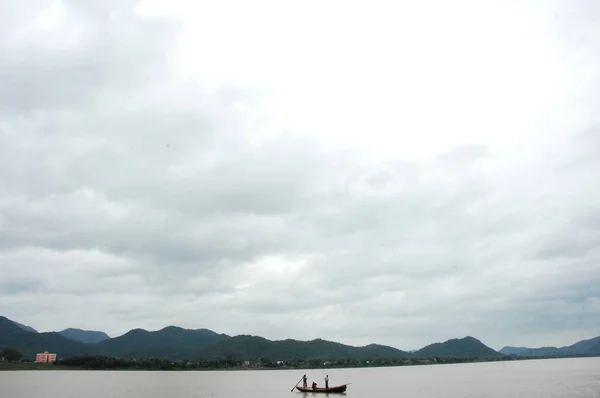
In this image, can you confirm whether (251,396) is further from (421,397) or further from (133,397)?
(421,397)

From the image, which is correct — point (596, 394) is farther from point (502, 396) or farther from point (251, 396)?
point (251, 396)

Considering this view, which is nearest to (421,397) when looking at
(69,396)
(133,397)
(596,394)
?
(596,394)

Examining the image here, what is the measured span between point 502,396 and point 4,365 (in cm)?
20325

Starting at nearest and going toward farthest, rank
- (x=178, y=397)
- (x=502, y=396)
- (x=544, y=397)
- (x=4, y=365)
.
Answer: (x=544, y=397), (x=502, y=396), (x=178, y=397), (x=4, y=365)

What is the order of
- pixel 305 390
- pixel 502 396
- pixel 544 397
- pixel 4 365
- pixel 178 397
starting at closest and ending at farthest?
1. pixel 544 397
2. pixel 502 396
3. pixel 178 397
4. pixel 305 390
5. pixel 4 365

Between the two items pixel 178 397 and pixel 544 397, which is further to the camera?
pixel 178 397

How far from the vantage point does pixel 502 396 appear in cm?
6344

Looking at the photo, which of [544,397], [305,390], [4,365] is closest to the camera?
[544,397]

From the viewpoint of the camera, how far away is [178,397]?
7006 cm

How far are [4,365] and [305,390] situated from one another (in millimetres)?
176514

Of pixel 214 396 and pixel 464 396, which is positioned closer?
pixel 464 396

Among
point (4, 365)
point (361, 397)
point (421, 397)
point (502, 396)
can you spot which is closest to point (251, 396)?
point (361, 397)

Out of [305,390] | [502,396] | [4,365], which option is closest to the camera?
[502,396]

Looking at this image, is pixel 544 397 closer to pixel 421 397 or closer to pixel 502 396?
pixel 502 396
